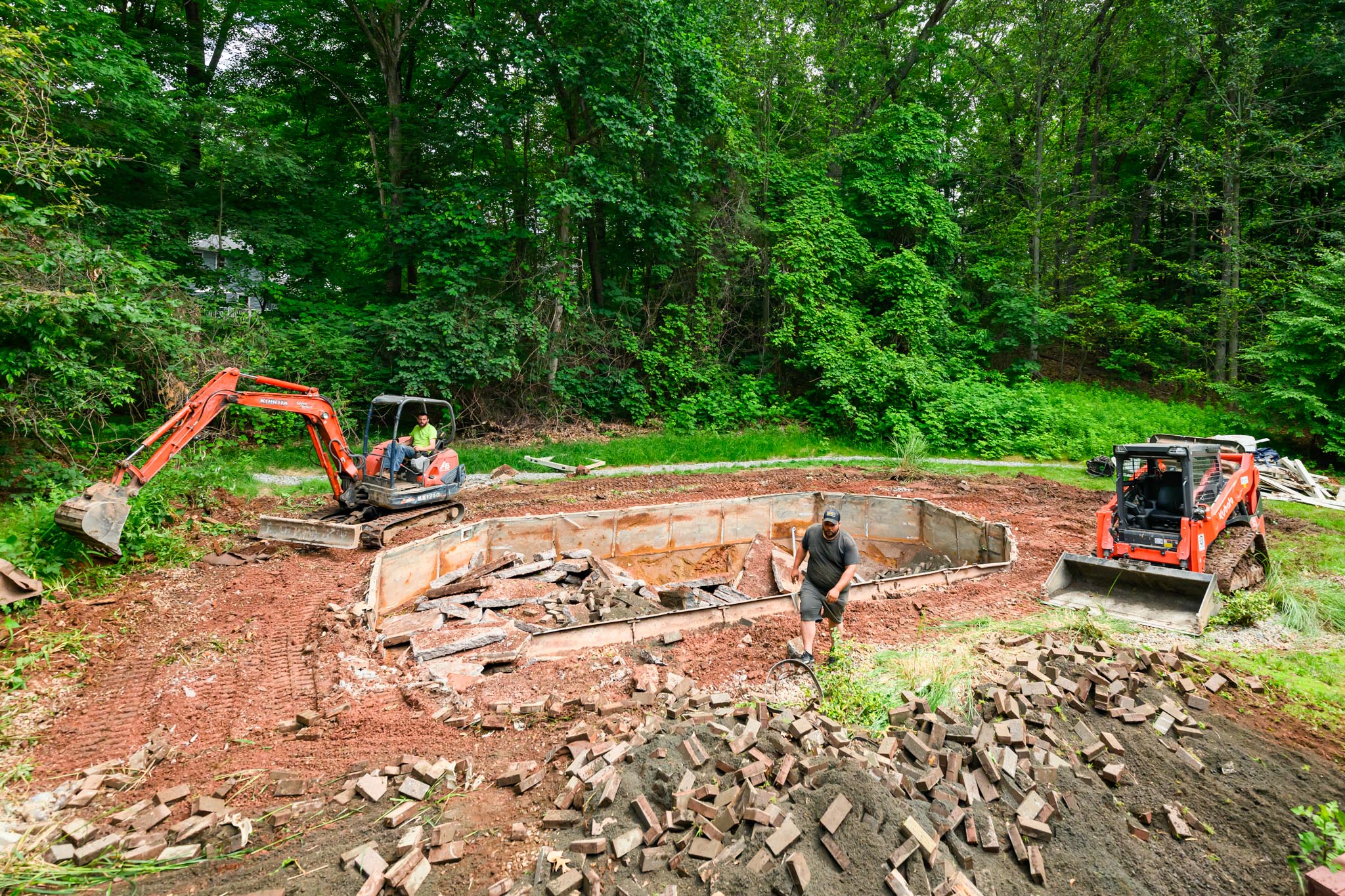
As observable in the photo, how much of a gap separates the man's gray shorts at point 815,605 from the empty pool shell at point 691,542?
1201 millimetres

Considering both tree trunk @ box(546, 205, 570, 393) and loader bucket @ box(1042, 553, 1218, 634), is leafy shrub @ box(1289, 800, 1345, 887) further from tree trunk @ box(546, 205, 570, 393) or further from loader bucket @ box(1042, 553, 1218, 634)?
tree trunk @ box(546, 205, 570, 393)

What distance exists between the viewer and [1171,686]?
5219 millimetres

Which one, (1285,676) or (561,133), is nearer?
(1285,676)

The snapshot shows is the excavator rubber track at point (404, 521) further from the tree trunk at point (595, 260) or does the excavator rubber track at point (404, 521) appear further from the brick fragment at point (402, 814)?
the tree trunk at point (595, 260)

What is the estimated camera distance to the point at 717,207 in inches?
765

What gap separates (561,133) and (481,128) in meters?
2.67

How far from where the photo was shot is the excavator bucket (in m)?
6.51

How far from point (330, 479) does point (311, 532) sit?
1.08 m

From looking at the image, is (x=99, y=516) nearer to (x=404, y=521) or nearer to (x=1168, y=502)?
(x=404, y=521)

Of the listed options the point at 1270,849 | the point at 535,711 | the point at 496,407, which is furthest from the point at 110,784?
the point at 496,407

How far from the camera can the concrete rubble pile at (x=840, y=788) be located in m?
3.36

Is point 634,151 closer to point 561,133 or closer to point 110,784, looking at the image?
point 561,133

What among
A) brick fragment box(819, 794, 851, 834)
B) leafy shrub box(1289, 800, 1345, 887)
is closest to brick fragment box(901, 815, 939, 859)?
brick fragment box(819, 794, 851, 834)

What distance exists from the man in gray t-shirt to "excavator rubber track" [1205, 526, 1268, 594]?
4157mm
